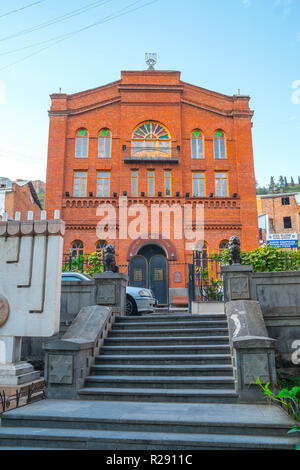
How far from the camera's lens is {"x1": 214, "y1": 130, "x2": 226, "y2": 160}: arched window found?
2411cm

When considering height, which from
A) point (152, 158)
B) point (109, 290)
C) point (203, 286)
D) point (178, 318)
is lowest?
point (178, 318)

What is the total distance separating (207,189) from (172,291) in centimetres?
745

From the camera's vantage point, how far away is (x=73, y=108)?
2441 centimetres

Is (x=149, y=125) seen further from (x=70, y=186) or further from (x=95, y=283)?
(x=95, y=283)

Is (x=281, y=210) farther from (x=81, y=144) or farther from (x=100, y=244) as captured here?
(x=100, y=244)

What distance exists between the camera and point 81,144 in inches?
945

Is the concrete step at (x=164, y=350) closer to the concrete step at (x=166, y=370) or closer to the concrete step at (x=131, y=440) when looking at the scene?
the concrete step at (x=166, y=370)

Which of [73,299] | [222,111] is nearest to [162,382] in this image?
[73,299]

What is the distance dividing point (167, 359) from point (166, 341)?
2.42 feet

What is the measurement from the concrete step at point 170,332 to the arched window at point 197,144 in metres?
17.5

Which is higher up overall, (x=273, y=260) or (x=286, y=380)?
(x=273, y=260)

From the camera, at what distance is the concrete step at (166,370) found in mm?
6801

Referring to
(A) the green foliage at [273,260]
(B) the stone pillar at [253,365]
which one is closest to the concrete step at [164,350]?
(B) the stone pillar at [253,365]

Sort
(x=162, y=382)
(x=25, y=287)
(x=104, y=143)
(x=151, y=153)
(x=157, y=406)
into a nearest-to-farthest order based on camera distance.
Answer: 1. (x=157, y=406)
2. (x=25, y=287)
3. (x=162, y=382)
4. (x=151, y=153)
5. (x=104, y=143)
